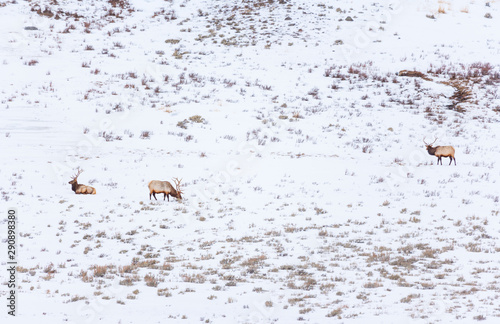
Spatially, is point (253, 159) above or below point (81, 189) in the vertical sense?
above

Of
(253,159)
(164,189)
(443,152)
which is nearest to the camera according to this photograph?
(164,189)

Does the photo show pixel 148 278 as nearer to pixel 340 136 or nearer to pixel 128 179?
pixel 128 179

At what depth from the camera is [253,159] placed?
16984 mm

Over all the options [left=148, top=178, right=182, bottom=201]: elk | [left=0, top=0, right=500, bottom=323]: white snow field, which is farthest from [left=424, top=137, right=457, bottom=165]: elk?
[left=148, top=178, right=182, bottom=201]: elk

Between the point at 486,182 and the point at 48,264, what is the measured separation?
46.1 ft

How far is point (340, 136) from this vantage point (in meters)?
19.3

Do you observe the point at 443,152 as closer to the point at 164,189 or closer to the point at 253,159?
the point at 253,159

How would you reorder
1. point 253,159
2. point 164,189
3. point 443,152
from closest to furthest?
1. point 164,189
2. point 443,152
3. point 253,159

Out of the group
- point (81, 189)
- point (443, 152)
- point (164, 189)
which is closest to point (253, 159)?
point (164, 189)

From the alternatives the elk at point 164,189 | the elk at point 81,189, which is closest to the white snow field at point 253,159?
the elk at point 81,189

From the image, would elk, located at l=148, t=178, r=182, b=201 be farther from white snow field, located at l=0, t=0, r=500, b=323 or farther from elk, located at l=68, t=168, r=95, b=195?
elk, located at l=68, t=168, r=95, b=195

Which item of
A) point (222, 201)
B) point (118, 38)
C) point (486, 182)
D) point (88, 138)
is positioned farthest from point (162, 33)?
point (486, 182)

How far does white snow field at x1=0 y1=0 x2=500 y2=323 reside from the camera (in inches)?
288

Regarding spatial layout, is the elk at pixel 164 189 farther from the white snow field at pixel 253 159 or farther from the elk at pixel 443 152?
the elk at pixel 443 152
